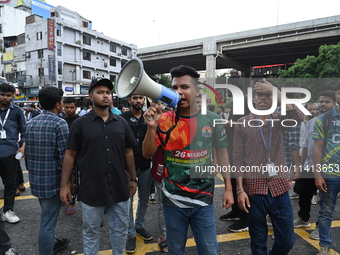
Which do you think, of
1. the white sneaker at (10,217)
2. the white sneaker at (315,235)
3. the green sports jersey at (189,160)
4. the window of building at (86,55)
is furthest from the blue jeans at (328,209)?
the window of building at (86,55)

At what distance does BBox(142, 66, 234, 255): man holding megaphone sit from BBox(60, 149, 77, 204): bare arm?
781 millimetres

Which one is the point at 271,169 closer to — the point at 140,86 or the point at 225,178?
the point at 225,178

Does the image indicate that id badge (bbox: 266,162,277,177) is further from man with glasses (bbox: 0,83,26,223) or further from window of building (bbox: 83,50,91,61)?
window of building (bbox: 83,50,91,61)

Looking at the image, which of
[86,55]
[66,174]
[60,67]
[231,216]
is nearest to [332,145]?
[231,216]

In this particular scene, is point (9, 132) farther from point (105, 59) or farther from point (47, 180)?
point (105, 59)

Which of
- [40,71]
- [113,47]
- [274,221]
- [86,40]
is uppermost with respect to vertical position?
[113,47]

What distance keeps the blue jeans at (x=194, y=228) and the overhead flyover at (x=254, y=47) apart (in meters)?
25.5

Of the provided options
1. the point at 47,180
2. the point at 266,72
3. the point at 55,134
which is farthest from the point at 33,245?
the point at 266,72

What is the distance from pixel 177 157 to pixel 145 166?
1.22 meters

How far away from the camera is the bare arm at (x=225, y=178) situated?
1.97 m

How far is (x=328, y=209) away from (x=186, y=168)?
1861 millimetres

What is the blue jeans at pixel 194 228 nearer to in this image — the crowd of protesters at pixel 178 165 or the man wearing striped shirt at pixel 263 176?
the crowd of protesters at pixel 178 165

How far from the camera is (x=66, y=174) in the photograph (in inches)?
87.9

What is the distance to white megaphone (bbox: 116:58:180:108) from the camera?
5.00ft
